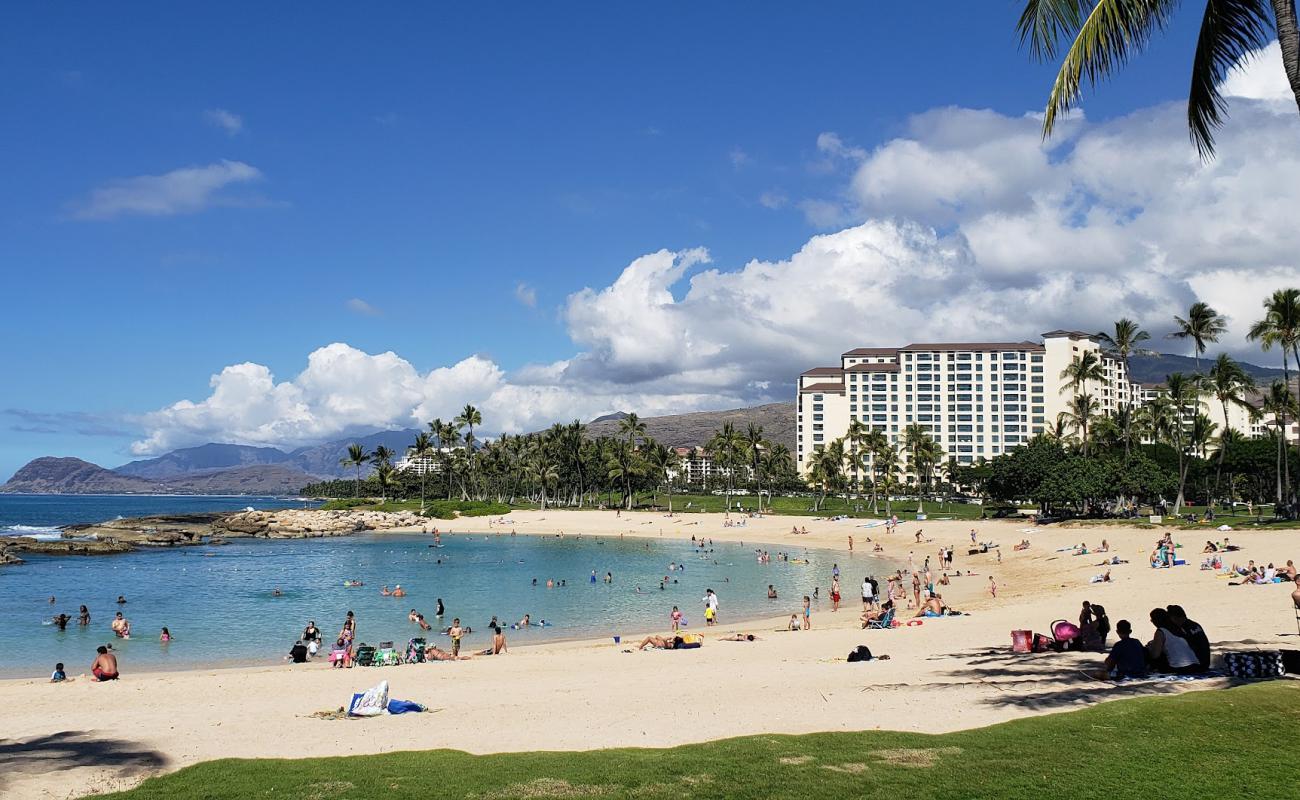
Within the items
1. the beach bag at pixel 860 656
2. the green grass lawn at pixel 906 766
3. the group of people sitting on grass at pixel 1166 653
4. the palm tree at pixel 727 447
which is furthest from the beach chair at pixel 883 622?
the palm tree at pixel 727 447

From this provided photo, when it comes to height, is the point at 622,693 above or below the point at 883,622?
above

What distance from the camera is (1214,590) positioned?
1185 inches

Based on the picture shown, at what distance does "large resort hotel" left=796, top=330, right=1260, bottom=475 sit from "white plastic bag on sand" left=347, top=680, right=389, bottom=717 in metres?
145

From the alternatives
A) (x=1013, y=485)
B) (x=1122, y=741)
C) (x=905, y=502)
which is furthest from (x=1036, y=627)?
(x=905, y=502)

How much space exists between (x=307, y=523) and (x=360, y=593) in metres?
63.2

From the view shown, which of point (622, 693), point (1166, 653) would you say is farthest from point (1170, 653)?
point (622, 693)

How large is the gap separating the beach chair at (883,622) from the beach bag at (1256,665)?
48.1 ft

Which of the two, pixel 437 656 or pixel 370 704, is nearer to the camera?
pixel 370 704

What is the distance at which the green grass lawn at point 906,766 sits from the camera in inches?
352

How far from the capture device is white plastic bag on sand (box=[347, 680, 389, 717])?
16438 mm

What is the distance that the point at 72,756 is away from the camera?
13.2 metres

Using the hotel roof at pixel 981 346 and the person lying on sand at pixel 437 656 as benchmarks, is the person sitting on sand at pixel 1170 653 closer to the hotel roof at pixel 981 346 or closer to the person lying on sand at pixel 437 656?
the person lying on sand at pixel 437 656

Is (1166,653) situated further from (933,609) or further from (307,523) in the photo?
(307,523)

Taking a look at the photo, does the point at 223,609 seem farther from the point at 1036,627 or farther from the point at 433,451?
the point at 433,451
